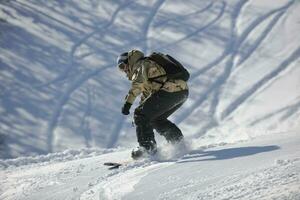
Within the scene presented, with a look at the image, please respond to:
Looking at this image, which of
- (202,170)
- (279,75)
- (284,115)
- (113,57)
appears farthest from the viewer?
(113,57)

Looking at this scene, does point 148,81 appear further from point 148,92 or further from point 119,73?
point 119,73

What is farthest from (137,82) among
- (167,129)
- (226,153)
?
(226,153)

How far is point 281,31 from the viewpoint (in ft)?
41.0

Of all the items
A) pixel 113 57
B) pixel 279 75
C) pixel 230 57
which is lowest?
pixel 279 75

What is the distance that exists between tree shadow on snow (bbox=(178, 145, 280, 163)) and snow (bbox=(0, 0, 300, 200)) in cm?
2

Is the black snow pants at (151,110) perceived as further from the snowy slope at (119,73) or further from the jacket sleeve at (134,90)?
the snowy slope at (119,73)

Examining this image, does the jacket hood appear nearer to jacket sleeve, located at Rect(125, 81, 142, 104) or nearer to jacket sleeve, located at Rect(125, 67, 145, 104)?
jacket sleeve, located at Rect(125, 67, 145, 104)

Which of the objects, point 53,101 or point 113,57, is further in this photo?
point 113,57

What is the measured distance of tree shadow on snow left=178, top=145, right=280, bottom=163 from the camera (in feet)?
15.9

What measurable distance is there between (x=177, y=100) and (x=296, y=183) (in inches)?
111

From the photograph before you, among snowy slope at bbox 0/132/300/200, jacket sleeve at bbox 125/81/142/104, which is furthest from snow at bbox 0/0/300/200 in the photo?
jacket sleeve at bbox 125/81/142/104

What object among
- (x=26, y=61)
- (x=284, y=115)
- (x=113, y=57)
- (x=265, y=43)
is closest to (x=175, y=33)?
(x=113, y=57)

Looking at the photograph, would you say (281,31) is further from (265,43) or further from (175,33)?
(175,33)

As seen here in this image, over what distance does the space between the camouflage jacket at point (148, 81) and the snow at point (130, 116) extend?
0.75 metres
